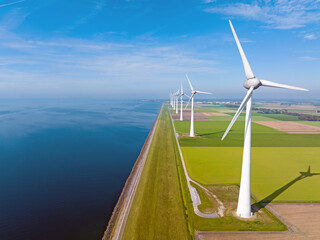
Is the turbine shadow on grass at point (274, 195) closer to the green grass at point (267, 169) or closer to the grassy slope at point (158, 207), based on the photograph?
the green grass at point (267, 169)

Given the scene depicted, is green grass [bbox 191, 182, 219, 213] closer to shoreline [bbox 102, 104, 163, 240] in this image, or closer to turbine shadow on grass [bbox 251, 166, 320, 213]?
turbine shadow on grass [bbox 251, 166, 320, 213]

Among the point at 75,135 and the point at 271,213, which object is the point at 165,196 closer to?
the point at 271,213

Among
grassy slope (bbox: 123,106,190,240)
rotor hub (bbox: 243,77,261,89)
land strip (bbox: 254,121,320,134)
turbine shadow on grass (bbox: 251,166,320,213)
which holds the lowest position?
grassy slope (bbox: 123,106,190,240)

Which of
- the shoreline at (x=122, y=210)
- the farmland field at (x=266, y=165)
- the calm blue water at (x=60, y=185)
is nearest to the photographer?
the shoreline at (x=122, y=210)

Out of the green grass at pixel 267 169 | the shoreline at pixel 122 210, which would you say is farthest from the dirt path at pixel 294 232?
the shoreline at pixel 122 210

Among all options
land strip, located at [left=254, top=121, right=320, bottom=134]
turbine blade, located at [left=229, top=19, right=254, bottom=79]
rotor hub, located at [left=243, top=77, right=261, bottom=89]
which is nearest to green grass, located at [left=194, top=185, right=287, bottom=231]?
rotor hub, located at [left=243, top=77, right=261, bottom=89]

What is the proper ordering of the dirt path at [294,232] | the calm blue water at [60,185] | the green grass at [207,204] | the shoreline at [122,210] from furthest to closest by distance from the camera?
the green grass at [207,204] → the calm blue water at [60,185] → the shoreline at [122,210] → the dirt path at [294,232]

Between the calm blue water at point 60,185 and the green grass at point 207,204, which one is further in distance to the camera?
the green grass at point 207,204
